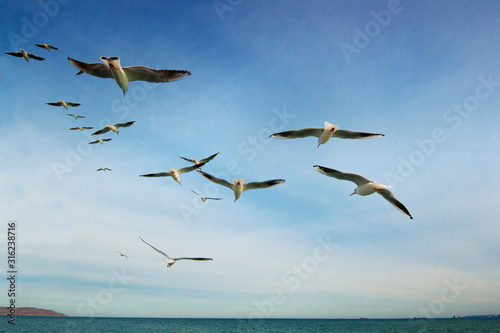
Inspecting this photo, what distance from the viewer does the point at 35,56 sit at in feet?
53.6

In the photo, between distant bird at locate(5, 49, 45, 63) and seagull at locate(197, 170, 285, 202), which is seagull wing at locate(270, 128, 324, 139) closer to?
seagull at locate(197, 170, 285, 202)

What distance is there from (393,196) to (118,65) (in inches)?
346

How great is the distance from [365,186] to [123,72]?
25.6 ft

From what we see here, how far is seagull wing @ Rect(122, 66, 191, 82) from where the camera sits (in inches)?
334

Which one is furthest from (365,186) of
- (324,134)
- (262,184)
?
(262,184)

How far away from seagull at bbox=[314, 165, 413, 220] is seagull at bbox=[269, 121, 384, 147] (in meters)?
0.95

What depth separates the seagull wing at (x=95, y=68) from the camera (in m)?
8.46

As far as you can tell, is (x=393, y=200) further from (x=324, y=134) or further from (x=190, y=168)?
(x=190, y=168)

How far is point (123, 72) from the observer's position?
898 cm

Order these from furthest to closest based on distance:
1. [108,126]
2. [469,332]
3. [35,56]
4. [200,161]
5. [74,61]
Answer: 1. [469,332]
2. [35,56]
3. [108,126]
4. [200,161]
5. [74,61]

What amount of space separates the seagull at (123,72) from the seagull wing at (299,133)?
325 cm

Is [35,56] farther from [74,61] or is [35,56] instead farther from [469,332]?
[469,332]

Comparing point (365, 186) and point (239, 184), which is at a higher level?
point (239, 184)

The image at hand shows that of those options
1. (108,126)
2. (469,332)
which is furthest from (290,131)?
(469,332)
